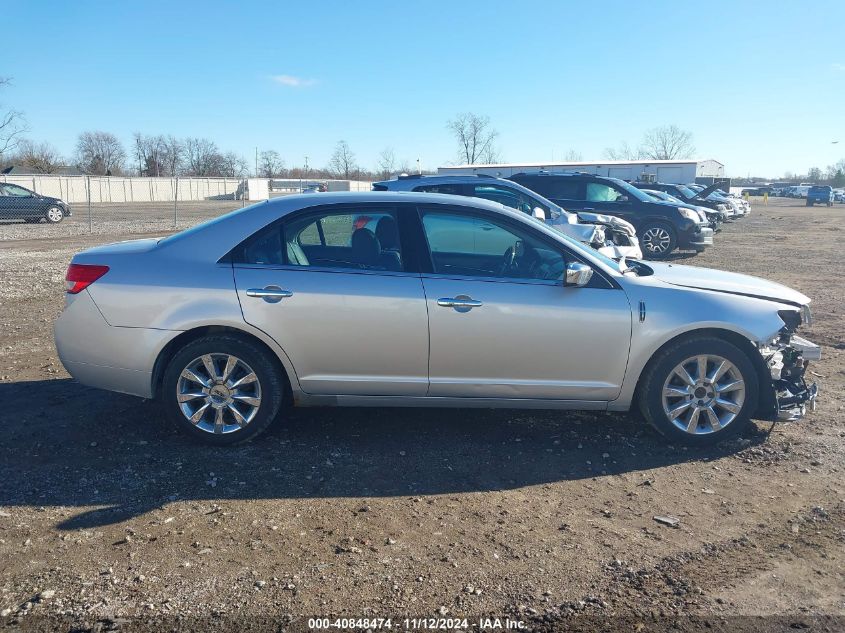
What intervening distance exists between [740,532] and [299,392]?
278 cm

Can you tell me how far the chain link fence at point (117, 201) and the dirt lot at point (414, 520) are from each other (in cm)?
1757

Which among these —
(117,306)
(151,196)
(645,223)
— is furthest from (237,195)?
(117,306)

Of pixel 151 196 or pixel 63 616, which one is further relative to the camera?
pixel 151 196

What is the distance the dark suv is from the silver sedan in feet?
37.2

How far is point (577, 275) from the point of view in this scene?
14.4 ft

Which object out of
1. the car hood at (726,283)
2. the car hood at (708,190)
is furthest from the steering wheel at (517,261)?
the car hood at (708,190)

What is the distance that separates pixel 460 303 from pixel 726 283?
2034 mm

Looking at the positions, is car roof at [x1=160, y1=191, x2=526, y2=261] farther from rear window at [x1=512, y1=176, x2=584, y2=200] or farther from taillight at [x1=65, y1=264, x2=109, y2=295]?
rear window at [x1=512, y1=176, x2=584, y2=200]

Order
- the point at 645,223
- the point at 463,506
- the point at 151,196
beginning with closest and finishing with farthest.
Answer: the point at 463,506 → the point at 645,223 → the point at 151,196

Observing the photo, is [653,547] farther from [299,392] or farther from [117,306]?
[117,306]

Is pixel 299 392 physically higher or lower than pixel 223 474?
higher

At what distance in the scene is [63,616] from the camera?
2791 mm

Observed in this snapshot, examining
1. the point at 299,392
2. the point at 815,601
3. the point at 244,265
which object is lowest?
the point at 815,601

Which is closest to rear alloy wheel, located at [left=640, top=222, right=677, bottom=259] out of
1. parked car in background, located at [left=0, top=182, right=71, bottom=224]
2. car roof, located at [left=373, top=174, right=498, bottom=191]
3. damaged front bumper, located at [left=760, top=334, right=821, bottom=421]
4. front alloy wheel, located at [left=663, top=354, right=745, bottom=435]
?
car roof, located at [left=373, top=174, right=498, bottom=191]
